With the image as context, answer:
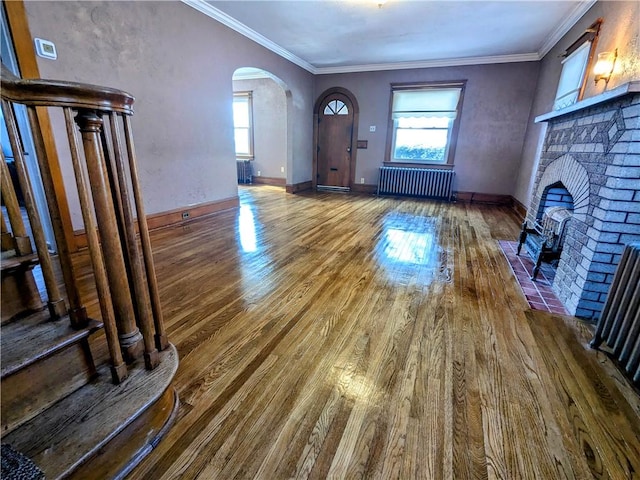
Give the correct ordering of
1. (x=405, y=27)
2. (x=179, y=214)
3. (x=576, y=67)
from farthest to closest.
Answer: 1. (x=405, y=27)
2. (x=179, y=214)
3. (x=576, y=67)

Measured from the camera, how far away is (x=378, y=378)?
1.45 meters

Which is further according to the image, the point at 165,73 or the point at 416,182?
the point at 416,182

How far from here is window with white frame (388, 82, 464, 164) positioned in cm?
624

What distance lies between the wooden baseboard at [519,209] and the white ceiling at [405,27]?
2535 mm

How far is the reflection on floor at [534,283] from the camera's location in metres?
2.17

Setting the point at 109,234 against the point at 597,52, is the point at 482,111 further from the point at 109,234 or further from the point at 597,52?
the point at 109,234

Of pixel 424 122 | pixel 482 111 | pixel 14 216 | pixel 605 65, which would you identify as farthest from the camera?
pixel 424 122

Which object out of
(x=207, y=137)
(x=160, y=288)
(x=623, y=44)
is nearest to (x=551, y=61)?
(x=623, y=44)

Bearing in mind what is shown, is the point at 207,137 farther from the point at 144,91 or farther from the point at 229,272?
the point at 229,272

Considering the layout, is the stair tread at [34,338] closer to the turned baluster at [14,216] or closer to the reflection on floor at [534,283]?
the turned baluster at [14,216]

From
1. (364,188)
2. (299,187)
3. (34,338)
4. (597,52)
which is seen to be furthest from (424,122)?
(34,338)

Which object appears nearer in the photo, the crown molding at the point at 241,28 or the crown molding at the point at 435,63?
the crown molding at the point at 241,28

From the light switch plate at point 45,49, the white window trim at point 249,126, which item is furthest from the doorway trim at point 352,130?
the light switch plate at point 45,49

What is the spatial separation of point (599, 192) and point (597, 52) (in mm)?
2397
